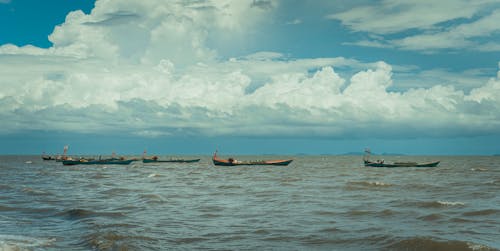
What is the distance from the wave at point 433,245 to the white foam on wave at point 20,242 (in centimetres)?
1288

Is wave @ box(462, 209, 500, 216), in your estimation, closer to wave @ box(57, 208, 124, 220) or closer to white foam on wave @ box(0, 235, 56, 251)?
wave @ box(57, 208, 124, 220)

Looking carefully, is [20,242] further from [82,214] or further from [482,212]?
[482,212]

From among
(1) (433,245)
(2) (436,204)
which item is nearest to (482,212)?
(2) (436,204)

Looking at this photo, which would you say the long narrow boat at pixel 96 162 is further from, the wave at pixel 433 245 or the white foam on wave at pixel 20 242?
the wave at pixel 433 245

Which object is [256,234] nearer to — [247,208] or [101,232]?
[101,232]

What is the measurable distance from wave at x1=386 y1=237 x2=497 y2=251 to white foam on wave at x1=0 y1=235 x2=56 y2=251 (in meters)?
12.9

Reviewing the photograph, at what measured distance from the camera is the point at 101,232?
1792 centimetres

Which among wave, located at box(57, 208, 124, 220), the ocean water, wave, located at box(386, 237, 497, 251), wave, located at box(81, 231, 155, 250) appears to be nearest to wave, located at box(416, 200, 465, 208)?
the ocean water

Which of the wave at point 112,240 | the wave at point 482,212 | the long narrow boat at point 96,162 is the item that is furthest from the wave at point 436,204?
the long narrow boat at point 96,162

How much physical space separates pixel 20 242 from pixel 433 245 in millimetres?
15503

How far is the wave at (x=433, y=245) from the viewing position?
1514cm

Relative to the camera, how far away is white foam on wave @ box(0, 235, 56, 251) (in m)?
14.6

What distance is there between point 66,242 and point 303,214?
40.8 ft

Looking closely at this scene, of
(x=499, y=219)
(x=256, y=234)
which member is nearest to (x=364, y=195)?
(x=499, y=219)
